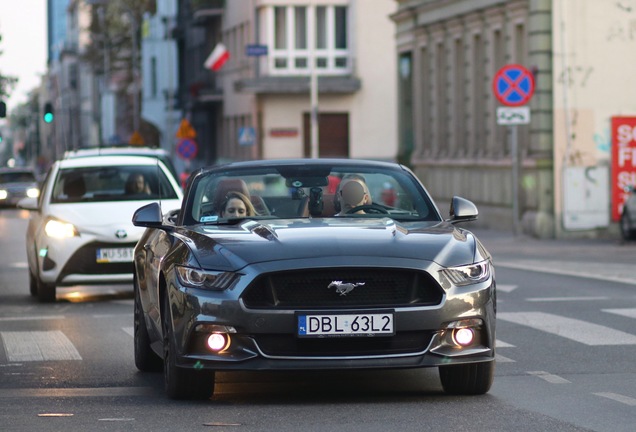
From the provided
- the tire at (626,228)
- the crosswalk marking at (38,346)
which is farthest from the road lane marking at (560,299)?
the tire at (626,228)

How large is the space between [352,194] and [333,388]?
1199 millimetres

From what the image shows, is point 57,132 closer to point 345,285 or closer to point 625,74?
point 625,74

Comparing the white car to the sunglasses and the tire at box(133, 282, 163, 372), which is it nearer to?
the tire at box(133, 282, 163, 372)

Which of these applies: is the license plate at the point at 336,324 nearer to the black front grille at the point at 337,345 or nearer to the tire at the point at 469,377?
the black front grille at the point at 337,345

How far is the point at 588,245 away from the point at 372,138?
37.3m

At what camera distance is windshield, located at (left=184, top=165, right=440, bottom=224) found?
10547 millimetres

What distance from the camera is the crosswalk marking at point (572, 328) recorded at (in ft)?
43.9

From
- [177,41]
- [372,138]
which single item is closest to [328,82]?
[372,138]

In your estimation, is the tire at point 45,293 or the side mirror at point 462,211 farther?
the tire at point 45,293

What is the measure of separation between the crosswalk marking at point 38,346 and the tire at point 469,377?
3500 millimetres

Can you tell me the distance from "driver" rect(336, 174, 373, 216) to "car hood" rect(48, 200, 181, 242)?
7781mm

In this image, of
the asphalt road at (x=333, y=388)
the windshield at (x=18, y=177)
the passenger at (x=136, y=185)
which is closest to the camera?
the asphalt road at (x=333, y=388)

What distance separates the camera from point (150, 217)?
35.4ft

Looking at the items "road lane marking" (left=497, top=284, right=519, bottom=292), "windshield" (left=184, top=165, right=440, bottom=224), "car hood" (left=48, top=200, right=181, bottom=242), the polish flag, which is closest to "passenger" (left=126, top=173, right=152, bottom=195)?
"car hood" (left=48, top=200, right=181, bottom=242)
